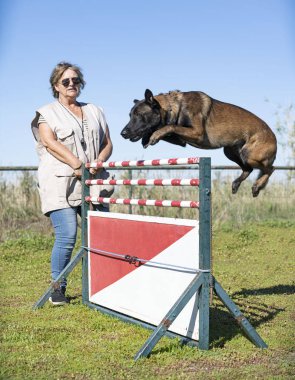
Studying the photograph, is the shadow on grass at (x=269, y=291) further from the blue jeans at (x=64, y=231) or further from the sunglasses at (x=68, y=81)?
the sunglasses at (x=68, y=81)

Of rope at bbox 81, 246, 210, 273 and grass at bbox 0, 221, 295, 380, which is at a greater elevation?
rope at bbox 81, 246, 210, 273

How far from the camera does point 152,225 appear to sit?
4.20 metres

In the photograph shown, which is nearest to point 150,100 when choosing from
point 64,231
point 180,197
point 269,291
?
point 64,231

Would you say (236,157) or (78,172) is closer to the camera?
(78,172)

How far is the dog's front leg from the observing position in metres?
4.61

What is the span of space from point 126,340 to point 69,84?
244cm

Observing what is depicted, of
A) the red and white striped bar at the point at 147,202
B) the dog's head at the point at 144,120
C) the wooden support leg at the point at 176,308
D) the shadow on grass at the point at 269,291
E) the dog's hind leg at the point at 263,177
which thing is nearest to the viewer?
the wooden support leg at the point at 176,308

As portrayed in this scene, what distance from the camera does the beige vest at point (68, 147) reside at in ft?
16.5

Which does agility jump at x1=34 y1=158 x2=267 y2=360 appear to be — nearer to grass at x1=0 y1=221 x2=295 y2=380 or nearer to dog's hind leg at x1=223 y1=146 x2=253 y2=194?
grass at x1=0 y1=221 x2=295 y2=380

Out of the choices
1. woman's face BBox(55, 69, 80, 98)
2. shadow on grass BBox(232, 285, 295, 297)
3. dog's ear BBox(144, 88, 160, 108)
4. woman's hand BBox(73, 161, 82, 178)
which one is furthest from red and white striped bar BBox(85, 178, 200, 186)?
shadow on grass BBox(232, 285, 295, 297)

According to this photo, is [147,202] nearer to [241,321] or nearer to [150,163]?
[150,163]

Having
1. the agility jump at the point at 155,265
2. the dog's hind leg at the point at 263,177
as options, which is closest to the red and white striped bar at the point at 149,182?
the agility jump at the point at 155,265

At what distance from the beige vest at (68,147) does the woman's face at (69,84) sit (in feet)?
0.43

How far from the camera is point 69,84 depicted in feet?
16.7
